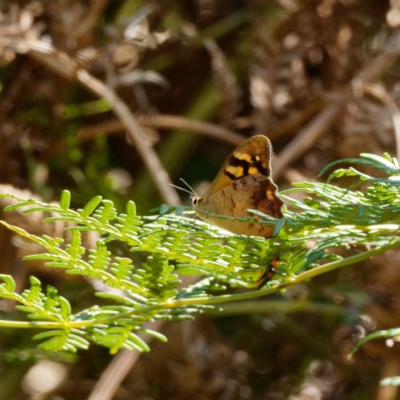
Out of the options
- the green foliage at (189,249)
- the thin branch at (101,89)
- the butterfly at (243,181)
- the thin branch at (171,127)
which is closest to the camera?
the green foliage at (189,249)

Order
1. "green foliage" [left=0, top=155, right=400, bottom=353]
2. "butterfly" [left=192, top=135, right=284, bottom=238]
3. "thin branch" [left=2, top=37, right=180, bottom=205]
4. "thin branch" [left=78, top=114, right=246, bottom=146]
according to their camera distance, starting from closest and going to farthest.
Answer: "green foliage" [left=0, top=155, right=400, bottom=353], "butterfly" [left=192, top=135, right=284, bottom=238], "thin branch" [left=2, top=37, right=180, bottom=205], "thin branch" [left=78, top=114, right=246, bottom=146]

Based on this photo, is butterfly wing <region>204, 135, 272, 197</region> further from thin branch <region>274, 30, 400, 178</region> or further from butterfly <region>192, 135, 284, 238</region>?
thin branch <region>274, 30, 400, 178</region>

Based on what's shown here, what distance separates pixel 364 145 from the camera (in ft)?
3.60

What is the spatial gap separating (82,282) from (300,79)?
0.58 m

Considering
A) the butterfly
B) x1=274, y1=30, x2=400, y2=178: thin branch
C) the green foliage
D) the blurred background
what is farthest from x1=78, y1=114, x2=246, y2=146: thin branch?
the green foliage

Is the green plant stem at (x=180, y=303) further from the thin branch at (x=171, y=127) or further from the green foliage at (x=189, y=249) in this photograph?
the thin branch at (x=171, y=127)

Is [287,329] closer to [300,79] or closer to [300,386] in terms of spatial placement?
[300,386]

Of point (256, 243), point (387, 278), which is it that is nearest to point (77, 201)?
point (256, 243)

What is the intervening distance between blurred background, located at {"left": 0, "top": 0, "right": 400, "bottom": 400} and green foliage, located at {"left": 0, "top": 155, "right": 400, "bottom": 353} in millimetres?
559

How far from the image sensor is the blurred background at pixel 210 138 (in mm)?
1091

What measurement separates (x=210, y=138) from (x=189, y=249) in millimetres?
995

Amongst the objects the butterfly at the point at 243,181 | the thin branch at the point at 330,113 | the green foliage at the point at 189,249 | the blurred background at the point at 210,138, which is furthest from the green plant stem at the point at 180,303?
the thin branch at the point at 330,113

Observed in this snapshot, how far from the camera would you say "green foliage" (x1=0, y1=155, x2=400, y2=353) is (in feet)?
1.29

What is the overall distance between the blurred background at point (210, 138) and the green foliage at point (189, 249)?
1.83ft
